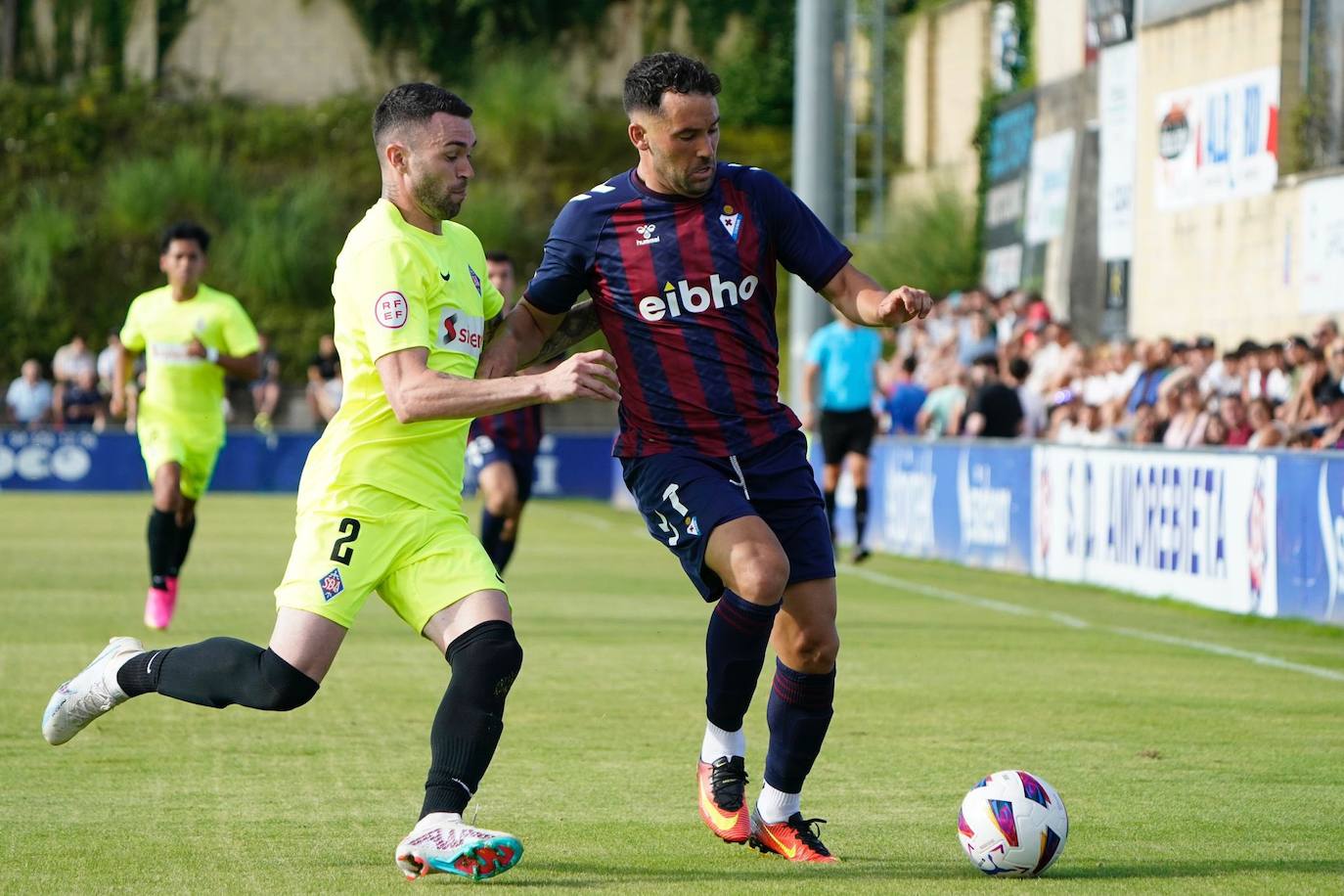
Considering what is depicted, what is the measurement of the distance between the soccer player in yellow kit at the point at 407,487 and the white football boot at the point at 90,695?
23cm

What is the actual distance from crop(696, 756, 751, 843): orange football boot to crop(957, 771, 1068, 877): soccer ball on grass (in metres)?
0.68

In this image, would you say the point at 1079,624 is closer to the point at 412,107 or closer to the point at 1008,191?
the point at 412,107

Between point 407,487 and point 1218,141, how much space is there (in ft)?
63.8

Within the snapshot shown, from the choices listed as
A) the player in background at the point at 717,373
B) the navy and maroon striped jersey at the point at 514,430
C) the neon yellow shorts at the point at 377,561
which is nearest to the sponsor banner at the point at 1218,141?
the navy and maroon striped jersey at the point at 514,430

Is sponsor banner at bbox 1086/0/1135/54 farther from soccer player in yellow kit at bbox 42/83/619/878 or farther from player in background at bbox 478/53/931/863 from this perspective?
soccer player in yellow kit at bbox 42/83/619/878

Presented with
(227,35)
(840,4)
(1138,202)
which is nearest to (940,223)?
(840,4)

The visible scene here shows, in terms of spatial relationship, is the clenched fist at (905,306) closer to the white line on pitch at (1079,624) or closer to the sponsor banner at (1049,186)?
the white line on pitch at (1079,624)

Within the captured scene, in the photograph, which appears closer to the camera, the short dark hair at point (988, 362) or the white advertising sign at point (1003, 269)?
the short dark hair at point (988, 362)

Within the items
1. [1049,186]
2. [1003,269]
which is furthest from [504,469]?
[1003,269]

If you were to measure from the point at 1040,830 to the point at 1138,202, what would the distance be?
835 inches

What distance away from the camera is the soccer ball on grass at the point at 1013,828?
5816 mm

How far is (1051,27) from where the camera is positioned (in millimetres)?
30375

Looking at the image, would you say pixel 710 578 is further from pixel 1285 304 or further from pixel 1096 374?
pixel 1285 304

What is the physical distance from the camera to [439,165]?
19.3 ft
